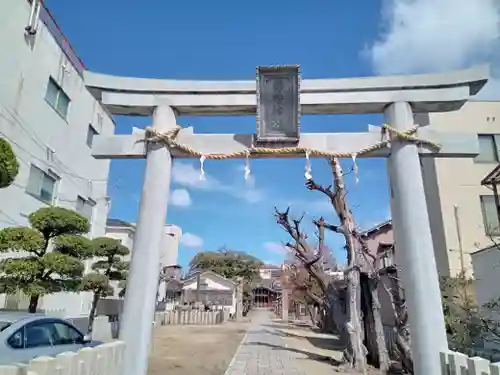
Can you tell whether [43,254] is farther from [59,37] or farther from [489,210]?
[489,210]

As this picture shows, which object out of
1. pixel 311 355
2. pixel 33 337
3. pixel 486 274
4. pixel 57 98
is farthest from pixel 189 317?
pixel 33 337

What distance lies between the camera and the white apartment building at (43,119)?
39.6 feet

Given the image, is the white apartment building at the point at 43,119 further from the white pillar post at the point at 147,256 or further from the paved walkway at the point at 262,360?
the white pillar post at the point at 147,256

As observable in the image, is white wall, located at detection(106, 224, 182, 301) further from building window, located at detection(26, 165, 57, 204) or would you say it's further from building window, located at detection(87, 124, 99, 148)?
building window, located at detection(26, 165, 57, 204)

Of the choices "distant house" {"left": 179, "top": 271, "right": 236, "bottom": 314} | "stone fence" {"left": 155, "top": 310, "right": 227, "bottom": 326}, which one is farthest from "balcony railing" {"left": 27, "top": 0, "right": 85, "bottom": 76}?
"distant house" {"left": 179, "top": 271, "right": 236, "bottom": 314}

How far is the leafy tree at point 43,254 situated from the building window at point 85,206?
631 cm

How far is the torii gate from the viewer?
492 centimetres

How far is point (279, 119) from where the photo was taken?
17.5 ft

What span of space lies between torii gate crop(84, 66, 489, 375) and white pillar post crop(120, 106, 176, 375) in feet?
0.05

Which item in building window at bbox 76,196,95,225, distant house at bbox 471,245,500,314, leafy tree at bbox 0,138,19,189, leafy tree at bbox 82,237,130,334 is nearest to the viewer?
leafy tree at bbox 0,138,19,189

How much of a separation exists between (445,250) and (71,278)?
1321 cm

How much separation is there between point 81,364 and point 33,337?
3057 mm

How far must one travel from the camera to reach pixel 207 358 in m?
13.1

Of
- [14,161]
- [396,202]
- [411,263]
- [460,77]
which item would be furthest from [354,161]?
[14,161]
